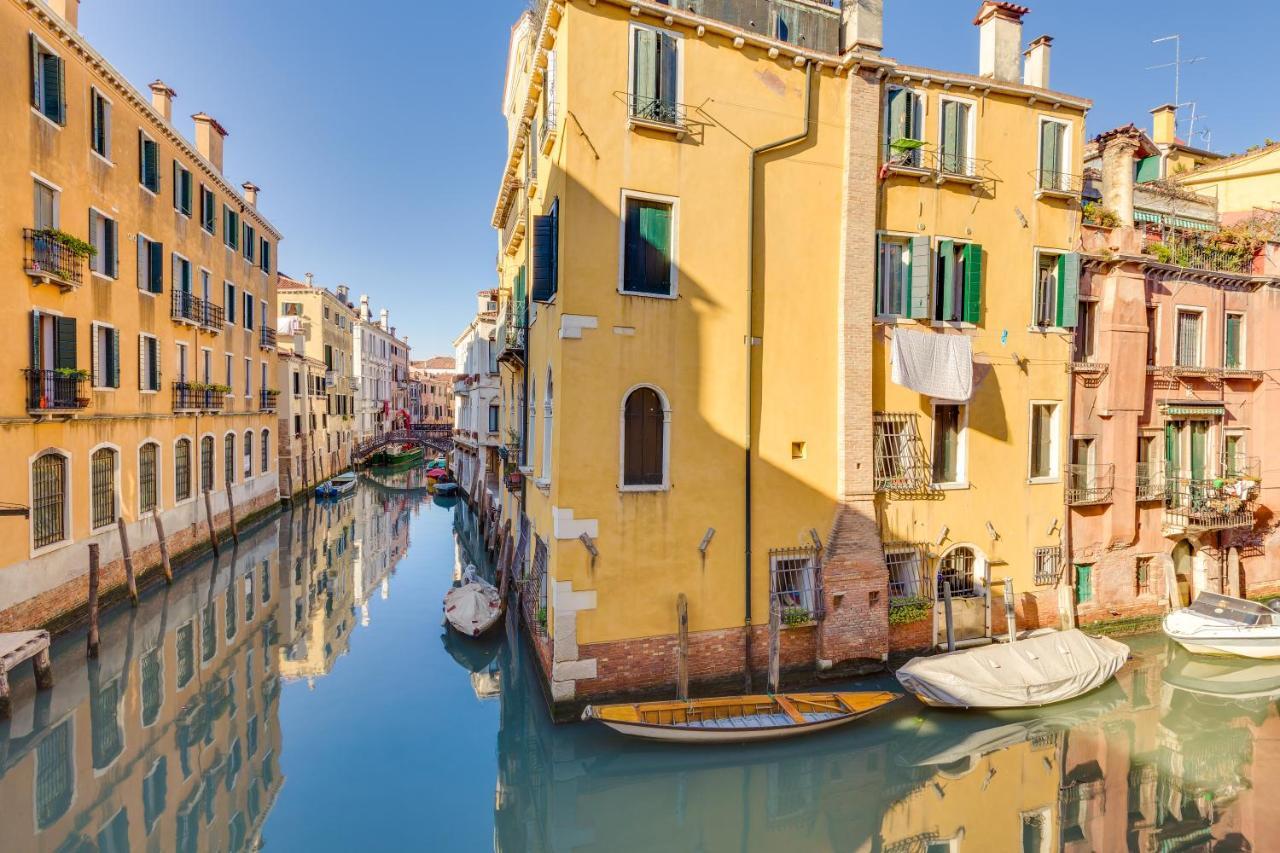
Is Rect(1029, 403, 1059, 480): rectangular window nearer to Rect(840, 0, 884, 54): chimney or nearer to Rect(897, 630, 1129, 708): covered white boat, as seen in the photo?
Rect(897, 630, 1129, 708): covered white boat

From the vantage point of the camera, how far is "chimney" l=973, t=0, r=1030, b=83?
1233cm

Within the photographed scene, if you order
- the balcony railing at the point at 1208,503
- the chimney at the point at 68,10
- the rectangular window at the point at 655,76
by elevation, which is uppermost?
the chimney at the point at 68,10

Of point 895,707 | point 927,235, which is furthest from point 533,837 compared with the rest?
point 927,235

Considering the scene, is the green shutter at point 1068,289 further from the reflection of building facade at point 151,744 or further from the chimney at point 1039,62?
the reflection of building facade at point 151,744

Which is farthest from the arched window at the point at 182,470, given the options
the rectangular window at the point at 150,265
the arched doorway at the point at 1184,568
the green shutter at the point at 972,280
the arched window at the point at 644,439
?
the arched doorway at the point at 1184,568

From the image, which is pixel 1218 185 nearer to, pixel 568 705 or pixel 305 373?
pixel 568 705

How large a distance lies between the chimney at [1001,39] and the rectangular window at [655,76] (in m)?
6.64

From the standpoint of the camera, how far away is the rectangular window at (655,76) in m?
9.83

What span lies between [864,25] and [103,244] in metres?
16.9

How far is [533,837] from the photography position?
8078mm

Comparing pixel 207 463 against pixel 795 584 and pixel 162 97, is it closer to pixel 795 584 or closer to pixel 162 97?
pixel 162 97

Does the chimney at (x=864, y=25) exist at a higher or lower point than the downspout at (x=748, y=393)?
higher

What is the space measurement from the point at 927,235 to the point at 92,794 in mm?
15171

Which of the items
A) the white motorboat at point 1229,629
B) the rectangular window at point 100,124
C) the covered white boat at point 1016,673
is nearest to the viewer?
the covered white boat at point 1016,673
